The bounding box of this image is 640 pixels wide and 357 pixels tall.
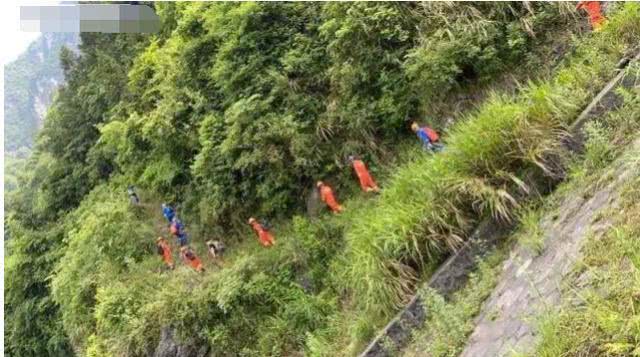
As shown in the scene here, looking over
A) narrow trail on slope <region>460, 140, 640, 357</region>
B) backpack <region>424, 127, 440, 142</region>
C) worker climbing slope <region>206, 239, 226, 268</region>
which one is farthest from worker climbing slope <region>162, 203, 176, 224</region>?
narrow trail on slope <region>460, 140, 640, 357</region>

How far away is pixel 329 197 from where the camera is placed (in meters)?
12.0

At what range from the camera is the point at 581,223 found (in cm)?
586

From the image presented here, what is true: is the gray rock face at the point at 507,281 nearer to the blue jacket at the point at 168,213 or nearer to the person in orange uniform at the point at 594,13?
the person in orange uniform at the point at 594,13

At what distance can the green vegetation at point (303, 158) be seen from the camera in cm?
761

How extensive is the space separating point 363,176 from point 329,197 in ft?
2.55

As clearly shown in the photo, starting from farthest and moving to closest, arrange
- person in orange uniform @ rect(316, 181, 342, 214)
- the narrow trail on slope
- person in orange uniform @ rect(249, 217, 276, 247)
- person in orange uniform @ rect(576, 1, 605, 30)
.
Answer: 1. person in orange uniform @ rect(249, 217, 276, 247)
2. person in orange uniform @ rect(316, 181, 342, 214)
3. person in orange uniform @ rect(576, 1, 605, 30)
4. the narrow trail on slope

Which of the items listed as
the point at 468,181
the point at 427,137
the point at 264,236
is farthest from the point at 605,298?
the point at 264,236

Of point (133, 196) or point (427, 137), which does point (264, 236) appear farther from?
point (133, 196)

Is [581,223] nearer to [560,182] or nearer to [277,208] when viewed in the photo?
[560,182]

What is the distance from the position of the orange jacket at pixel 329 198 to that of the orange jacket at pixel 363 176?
0.61 metres

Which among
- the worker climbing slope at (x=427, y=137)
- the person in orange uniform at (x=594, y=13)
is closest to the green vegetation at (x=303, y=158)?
the person in orange uniform at (x=594, y=13)

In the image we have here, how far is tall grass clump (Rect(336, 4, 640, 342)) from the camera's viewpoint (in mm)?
7215

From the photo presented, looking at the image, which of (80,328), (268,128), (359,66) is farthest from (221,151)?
(80,328)

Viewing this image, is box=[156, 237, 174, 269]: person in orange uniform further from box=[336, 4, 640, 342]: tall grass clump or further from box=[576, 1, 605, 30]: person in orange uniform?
box=[576, 1, 605, 30]: person in orange uniform
